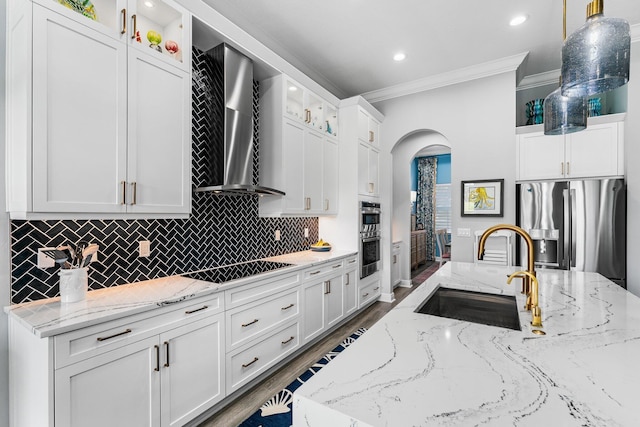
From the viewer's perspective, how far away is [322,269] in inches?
124

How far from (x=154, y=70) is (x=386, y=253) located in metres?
3.74

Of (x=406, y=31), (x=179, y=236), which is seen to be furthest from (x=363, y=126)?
(x=179, y=236)

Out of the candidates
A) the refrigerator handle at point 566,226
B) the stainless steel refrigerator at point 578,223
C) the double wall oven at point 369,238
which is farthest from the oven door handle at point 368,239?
the refrigerator handle at point 566,226

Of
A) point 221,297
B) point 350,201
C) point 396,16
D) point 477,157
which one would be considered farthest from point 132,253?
point 477,157

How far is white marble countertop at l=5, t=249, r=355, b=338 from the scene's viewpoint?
1.33m

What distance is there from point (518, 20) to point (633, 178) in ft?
6.51

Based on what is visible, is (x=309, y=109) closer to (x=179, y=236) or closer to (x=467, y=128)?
(x=179, y=236)

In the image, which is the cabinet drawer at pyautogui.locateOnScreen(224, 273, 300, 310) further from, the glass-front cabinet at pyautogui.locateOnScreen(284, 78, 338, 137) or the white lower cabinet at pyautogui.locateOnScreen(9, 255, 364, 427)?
the glass-front cabinet at pyautogui.locateOnScreen(284, 78, 338, 137)

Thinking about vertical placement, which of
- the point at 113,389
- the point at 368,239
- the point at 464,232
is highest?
the point at 464,232

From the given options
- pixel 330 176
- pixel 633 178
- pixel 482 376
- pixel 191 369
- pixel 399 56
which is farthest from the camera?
pixel 330 176

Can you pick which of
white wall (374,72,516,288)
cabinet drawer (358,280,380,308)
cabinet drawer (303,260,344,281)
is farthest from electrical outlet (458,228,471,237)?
cabinet drawer (303,260,344,281)

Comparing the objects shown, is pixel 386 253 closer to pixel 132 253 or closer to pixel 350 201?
pixel 350 201

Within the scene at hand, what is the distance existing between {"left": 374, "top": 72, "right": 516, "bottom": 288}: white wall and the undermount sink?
2.41 meters

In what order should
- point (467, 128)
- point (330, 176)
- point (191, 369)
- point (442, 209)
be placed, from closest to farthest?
point (191, 369) → point (330, 176) → point (467, 128) → point (442, 209)
